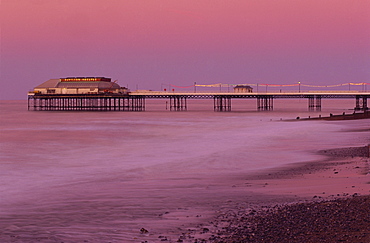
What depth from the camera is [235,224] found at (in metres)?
9.38

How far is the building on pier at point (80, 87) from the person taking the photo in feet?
350

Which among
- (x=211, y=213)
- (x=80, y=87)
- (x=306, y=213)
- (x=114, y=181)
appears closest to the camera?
(x=306, y=213)

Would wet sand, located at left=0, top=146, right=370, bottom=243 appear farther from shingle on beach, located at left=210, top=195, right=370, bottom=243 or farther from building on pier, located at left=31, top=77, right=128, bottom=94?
building on pier, located at left=31, top=77, right=128, bottom=94

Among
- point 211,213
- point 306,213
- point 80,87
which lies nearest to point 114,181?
point 211,213

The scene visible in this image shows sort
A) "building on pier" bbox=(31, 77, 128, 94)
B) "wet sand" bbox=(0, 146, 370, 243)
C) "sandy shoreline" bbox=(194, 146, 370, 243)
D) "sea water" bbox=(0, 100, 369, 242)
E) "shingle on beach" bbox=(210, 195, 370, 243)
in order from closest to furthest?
"shingle on beach" bbox=(210, 195, 370, 243) < "sandy shoreline" bbox=(194, 146, 370, 243) < "wet sand" bbox=(0, 146, 370, 243) < "sea water" bbox=(0, 100, 369, 242) < "building on pier" bbox=(31, 77, 128, 94)

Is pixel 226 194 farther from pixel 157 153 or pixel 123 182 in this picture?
pixel 157 153

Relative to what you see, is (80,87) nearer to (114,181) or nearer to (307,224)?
→ (114,181)

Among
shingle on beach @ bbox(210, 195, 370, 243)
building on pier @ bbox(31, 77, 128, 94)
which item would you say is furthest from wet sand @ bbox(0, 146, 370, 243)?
building on pier @ bbox(31, 77, 128, 94)

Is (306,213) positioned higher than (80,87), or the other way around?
(80,87)

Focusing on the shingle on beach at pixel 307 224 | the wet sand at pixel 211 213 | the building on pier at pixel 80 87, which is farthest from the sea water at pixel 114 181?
the building on pier at pixel 80 87

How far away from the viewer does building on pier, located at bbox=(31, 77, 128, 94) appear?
106750 millimetres

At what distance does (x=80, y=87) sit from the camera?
107312 millimetres

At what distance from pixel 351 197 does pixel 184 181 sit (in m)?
6.44

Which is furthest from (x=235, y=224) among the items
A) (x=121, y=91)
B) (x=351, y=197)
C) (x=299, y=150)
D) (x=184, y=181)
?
(x=121, y=91)
